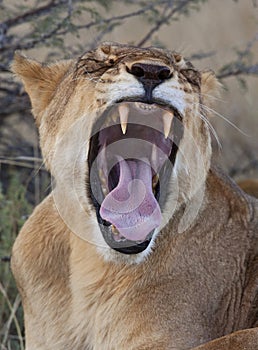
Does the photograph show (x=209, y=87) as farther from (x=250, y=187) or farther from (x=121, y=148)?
(x=250, y=187)

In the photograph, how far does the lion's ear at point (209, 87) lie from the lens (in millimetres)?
3350

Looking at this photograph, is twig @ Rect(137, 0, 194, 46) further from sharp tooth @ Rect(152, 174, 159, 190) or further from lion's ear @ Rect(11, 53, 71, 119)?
sharp tooth @ Rect(152, 174, 159, 190)

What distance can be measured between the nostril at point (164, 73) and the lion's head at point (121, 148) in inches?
1.0

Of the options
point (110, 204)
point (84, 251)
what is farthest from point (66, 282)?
point (110, 204)

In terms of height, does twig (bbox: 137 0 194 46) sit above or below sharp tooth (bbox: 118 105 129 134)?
below

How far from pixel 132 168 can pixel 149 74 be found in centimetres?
44

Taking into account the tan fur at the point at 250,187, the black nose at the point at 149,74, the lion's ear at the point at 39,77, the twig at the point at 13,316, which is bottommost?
the twig at the point at 13,316

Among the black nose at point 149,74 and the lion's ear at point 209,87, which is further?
the lion's ear at point 209,87

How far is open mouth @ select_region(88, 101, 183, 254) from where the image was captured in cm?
296

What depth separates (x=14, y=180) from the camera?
459 centimetres

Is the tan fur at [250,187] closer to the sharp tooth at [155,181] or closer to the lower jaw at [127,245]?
the sharp tooth at [155,181]

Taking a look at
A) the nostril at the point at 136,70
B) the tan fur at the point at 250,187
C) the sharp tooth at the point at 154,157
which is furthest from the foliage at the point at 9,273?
the nostril at the point at 136,70

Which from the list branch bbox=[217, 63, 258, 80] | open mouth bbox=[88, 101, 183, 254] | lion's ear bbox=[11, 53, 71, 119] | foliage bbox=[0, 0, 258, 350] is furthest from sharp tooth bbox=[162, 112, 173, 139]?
branch bbox=[217, 63, 258, 80]

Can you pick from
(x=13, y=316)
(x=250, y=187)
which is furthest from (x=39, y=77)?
(x=250, y=187)
